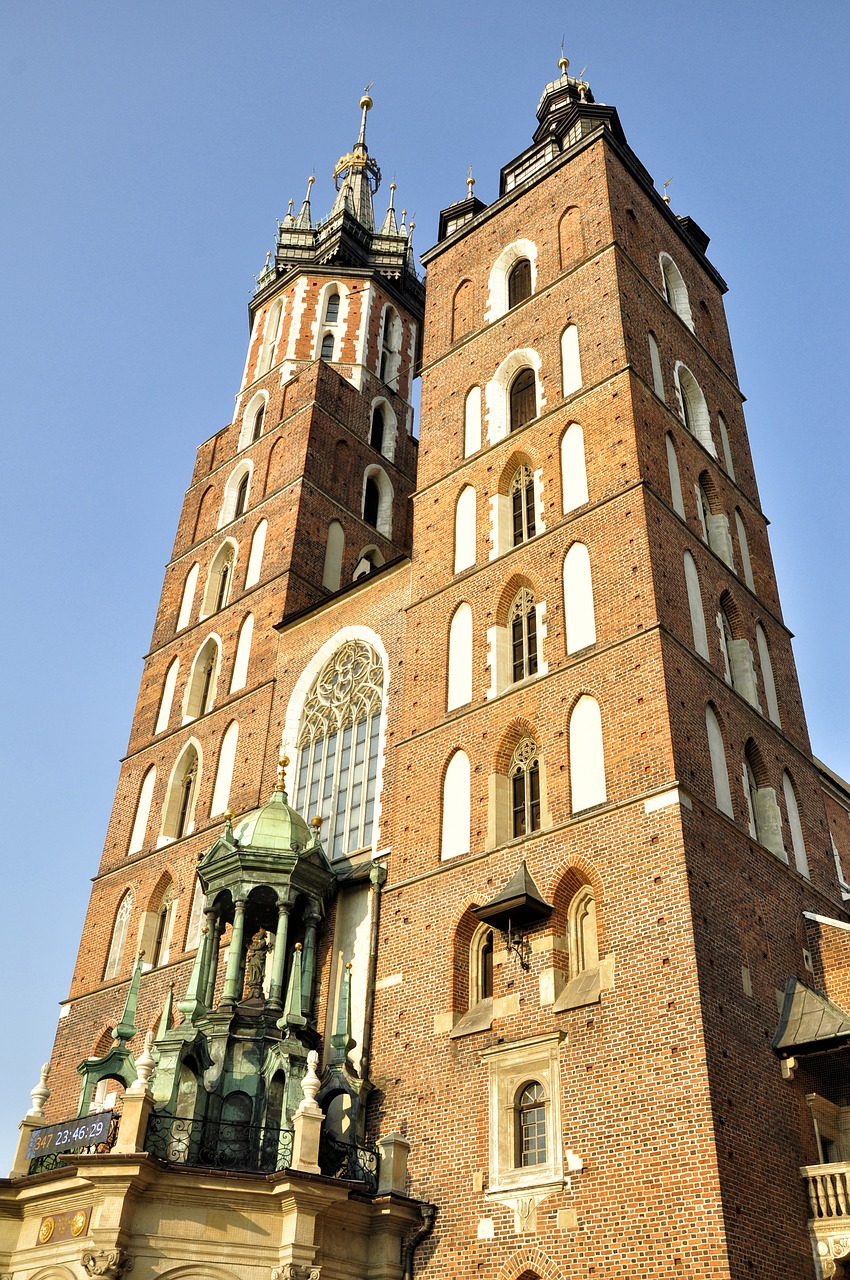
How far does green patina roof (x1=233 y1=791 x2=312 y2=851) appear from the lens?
18.9 meters

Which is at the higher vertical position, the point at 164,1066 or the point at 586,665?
the point at 586,665

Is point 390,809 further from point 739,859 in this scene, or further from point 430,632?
point 739,859

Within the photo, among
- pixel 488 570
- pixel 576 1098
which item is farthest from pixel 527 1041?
pixel 488 570

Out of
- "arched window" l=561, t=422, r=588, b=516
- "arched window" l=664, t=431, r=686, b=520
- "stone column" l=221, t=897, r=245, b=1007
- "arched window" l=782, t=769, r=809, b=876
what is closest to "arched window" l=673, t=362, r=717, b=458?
"arched window" l=664, t=431, r=686, b=520

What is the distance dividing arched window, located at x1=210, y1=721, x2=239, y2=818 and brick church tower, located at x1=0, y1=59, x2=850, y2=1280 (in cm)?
9

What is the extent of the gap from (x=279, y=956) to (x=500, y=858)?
12.3 ft

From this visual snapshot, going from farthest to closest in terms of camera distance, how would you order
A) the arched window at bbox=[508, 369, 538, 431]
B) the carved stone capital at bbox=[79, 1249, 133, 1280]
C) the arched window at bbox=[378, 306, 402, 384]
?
the arched window at bbox=[378, 306, 402, 384] → the arched window at bbox=[508, 369, 538, 431] → the carved stone capital at bbox=[79, 1249, 133, 1280]

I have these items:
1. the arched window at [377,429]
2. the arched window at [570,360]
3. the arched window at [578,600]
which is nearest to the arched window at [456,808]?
the arched window at [578,600]

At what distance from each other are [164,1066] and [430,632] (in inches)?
332

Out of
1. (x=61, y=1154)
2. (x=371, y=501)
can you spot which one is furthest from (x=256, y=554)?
(x=61, y=1154)

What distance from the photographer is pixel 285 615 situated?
84.0 ft

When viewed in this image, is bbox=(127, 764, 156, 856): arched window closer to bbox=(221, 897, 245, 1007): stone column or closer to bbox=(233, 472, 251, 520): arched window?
bbox=(233, 472, 251, 520): arched window

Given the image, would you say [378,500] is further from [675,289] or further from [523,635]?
[523,635]

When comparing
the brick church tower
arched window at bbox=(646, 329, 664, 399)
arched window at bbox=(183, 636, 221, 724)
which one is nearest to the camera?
the brick church tower
